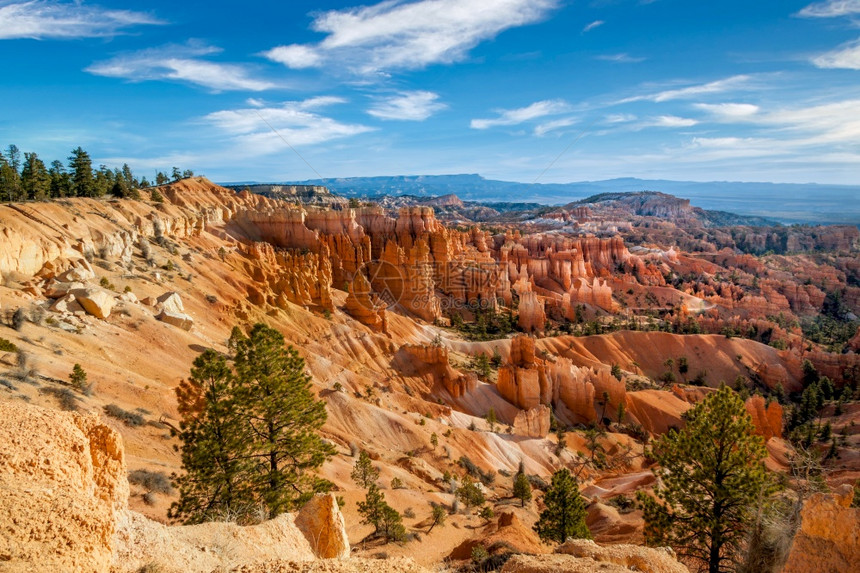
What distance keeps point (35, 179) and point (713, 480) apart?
195ft

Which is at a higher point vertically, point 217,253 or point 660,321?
point 217,253

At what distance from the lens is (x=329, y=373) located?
110 ft

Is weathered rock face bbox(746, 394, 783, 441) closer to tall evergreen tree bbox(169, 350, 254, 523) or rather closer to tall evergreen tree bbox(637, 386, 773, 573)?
tall evergreen tree bbox(637, 386, 773, 573)

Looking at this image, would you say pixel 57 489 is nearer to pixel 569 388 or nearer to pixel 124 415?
pixel 124 415

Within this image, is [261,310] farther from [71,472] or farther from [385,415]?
[71,472]

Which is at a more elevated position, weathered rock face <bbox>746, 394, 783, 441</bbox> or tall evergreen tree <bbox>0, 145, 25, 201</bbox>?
tall evergreen tree <bbox>0, 145, 25, 201</bbox>

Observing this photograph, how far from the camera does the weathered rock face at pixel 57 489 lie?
449 cm

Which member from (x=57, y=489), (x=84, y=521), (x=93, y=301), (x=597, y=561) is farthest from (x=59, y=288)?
(x=597, y=561)

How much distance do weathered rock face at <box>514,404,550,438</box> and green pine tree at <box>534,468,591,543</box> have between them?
57.9 ft

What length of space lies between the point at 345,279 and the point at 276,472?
161 ft

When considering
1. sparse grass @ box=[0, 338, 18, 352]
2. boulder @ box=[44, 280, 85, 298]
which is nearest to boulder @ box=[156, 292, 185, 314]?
boulder @ box=[44, 280, 85, 298]

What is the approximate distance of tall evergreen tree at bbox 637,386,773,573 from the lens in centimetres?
1231

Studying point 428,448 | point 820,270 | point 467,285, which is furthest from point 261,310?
point 820,270

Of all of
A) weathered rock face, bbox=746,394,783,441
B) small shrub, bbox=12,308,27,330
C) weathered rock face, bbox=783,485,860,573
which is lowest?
weathered rock face, bbox=746,394,783,441
